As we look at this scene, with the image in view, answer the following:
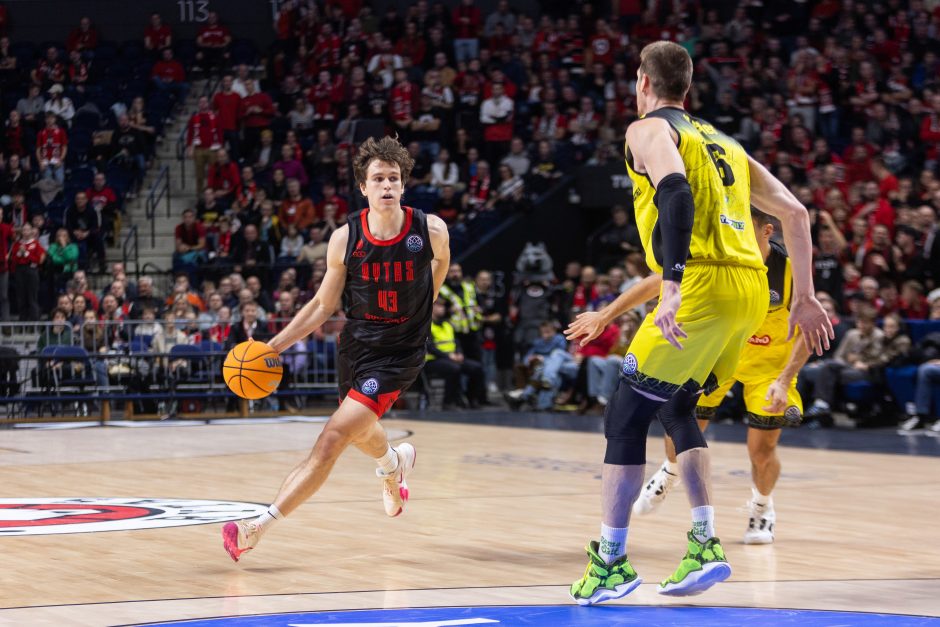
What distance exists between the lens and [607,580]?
5332 millimetres

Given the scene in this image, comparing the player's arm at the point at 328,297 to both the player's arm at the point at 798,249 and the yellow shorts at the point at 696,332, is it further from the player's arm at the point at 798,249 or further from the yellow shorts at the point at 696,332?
the player's arm at the point at 798,249

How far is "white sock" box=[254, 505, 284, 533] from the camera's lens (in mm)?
6391

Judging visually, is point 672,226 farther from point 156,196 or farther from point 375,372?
point 156,196

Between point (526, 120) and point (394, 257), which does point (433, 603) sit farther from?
point (526, 120)

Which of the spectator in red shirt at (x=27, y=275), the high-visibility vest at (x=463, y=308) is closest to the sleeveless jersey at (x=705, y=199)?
the high-visibility vest at (x=463, y=308)

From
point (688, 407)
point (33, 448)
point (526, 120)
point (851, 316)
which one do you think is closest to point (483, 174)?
point (526, 120)

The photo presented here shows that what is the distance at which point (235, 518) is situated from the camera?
8258 millimetres

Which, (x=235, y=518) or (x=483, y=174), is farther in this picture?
(x=483, y=174)

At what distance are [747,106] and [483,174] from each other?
13.5 feet

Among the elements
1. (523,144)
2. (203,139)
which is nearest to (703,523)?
(523,144)

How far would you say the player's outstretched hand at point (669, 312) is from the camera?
16.2 ft

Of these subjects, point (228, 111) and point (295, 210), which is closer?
point (295, 210)

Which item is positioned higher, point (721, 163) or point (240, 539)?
point (721, 163)

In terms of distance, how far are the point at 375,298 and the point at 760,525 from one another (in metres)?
2.37
